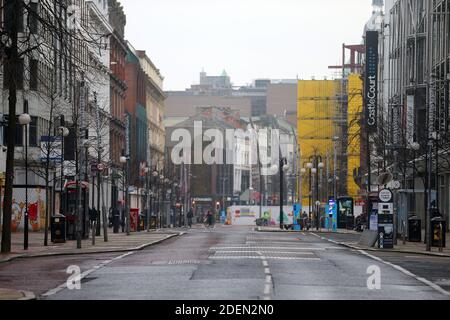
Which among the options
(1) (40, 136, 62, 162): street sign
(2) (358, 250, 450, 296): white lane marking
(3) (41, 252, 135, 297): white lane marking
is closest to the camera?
(3) (41, 252, 135, 297): white lane marking

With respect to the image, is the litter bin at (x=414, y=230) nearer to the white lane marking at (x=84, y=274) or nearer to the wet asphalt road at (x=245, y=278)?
the wet asphalt road at (x=245, y=278)

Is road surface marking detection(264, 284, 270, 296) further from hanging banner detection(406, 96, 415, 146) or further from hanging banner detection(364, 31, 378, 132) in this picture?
hanging banner detection(364, 31, 378, 132)

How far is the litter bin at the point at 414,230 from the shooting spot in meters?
54.9

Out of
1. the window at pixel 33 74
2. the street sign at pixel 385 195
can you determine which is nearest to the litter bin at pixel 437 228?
the street sign at pixel 385 195

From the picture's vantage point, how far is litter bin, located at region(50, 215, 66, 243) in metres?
48.3

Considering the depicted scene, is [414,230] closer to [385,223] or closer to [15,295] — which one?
[385,223]

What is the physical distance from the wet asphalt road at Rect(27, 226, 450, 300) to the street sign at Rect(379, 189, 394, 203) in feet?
25.0

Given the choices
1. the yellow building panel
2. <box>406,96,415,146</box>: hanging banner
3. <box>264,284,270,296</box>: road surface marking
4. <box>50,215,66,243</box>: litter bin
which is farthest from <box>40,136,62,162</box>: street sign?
the yellow building panel

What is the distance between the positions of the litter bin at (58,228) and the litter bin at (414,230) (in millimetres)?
16487

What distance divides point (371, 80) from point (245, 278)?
77379mm

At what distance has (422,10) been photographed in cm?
8188

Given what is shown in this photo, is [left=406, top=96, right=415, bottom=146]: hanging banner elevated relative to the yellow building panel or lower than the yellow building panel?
lower
